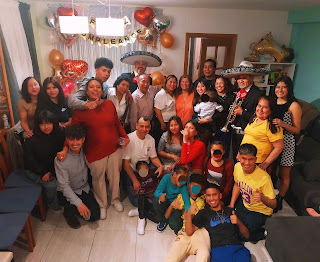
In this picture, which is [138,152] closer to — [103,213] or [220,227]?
[103,213]

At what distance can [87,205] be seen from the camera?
252 centimetres

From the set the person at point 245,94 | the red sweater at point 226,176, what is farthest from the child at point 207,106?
the red sweater at point 226,176

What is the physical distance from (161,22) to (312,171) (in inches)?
133

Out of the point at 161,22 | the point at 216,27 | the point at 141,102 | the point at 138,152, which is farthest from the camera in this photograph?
the point at 216,27

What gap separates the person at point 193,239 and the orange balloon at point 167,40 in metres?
3.14

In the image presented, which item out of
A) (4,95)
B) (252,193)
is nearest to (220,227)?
(252,193)

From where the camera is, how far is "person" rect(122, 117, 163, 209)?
2555 millimetres

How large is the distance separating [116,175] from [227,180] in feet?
3.66

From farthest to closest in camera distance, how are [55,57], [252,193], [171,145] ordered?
[55,57], [171,145], [252,193]

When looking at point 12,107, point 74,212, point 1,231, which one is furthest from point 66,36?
point 1,231

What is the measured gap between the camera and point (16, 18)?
3.72 metres

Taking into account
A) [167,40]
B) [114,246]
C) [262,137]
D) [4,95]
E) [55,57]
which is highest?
[167,40]

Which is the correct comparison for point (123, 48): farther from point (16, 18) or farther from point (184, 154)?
point (184, 154)

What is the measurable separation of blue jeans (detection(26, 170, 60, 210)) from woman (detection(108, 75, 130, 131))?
997 millimetres
